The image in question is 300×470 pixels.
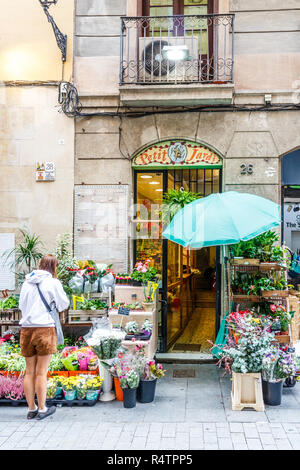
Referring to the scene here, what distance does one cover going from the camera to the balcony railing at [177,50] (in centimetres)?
884

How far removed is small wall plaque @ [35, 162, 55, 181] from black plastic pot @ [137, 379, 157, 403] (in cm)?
458

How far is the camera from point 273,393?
656 cm

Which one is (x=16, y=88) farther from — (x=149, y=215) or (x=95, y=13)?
(x=149, y=215)

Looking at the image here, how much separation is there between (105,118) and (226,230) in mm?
3787

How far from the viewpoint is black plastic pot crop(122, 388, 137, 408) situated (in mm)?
6473

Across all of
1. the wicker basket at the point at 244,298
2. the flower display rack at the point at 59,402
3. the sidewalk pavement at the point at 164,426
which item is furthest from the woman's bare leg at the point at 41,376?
the wicker basket at the point at 244,298

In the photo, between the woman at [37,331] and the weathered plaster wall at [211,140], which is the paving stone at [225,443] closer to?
the woman at [37,331]

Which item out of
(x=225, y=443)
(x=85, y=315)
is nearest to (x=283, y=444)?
(x=225, y=443)

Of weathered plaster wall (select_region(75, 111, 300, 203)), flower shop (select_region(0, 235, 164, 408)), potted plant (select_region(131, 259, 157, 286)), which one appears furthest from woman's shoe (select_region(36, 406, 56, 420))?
weathered plaster wall (select_region(75, 111, 300, 203))

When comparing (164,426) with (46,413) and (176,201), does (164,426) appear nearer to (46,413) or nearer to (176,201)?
(46,413)

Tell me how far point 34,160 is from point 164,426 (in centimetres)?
584

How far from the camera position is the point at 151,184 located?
941 centimetres
